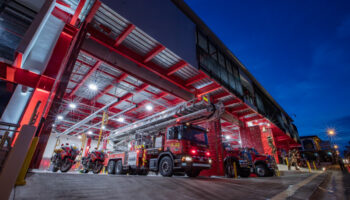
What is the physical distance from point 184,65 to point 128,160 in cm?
646

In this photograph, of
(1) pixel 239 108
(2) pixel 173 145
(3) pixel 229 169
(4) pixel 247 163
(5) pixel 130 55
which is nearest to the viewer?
(2) pixel 173 145

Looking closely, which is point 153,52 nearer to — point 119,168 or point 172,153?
point 172,153

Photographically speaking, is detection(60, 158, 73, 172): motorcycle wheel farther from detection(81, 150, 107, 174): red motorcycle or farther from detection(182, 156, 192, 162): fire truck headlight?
detection(182, 156, 192, 162): fire truck headlight

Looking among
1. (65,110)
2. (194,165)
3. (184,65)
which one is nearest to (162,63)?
(184,65)

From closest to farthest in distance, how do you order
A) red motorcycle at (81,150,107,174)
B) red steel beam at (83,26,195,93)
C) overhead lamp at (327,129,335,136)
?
red steel beam at (83,26,195,93), red motorcycle at (81,150,107,174), overhead lamp at (327,129,335,136)

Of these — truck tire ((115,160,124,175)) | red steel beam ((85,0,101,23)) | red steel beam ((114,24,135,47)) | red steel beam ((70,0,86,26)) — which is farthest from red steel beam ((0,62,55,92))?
truck tire ((115,160,124,175))

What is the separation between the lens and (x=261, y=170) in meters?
10.2

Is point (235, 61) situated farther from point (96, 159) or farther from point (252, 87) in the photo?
point (96, 159)

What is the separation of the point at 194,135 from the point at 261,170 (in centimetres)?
604

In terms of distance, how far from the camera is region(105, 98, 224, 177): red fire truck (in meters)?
7.12

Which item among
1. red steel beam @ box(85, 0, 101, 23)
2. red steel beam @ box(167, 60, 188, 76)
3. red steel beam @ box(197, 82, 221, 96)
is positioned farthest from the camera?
red steel beam @ box(197, 82, 221, 96)

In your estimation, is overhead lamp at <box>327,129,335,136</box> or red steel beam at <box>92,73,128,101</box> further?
overhead lamp at <box>327,129,335,136</box>

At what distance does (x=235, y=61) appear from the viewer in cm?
1490


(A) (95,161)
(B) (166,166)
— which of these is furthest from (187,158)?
(A) (95,161)
